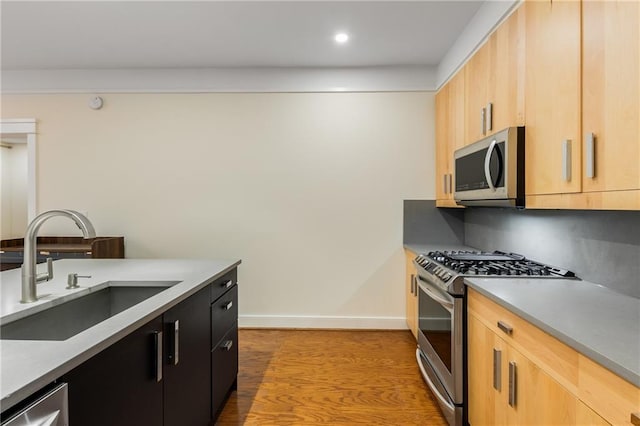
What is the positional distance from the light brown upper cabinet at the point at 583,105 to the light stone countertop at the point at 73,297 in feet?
5.65

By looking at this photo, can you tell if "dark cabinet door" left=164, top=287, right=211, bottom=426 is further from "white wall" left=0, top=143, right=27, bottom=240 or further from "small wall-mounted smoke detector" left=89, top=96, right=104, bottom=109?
"white wall" left=0, top=143, right=27, bottom=240

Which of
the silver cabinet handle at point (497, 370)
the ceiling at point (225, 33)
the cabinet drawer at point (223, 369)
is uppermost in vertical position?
the ceiling at point (225, 33)

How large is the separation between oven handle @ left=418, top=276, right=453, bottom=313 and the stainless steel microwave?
64 cm

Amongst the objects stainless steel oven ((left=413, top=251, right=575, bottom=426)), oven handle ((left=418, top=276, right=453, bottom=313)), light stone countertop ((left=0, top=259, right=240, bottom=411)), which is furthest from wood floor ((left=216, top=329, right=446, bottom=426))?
light stone countertop ((left=0, top=259, right=240, bottom=411))

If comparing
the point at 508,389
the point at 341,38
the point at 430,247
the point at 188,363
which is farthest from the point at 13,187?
the point at 508,389

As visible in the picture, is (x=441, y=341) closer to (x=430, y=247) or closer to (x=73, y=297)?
(x=430, y=247)

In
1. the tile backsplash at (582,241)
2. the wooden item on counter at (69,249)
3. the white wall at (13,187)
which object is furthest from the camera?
the white wall at (13,187)

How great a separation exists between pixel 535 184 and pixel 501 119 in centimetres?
54

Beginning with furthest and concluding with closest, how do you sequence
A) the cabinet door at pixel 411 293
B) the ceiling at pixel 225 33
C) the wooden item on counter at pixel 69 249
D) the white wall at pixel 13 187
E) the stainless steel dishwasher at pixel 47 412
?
the white wall at pixel 13 187 < the wooden item on counter at pixel 69 249 < the cabinet door at pixel 411 293 < the ceiling at pixel 225 33 < the stainless steel dishwasher at pixel 47 412

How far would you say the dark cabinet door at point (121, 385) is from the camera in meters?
0.96

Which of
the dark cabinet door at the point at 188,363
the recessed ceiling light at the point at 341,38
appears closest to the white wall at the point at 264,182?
the recessed ceiling light at the point at 341,38

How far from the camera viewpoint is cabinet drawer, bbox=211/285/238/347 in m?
2.02

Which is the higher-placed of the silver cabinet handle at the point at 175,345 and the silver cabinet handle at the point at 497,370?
the silver cabinet handle at the point at 175,345

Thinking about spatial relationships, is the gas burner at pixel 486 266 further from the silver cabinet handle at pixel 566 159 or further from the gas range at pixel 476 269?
the silver cabinet handle at pixel 566 159
